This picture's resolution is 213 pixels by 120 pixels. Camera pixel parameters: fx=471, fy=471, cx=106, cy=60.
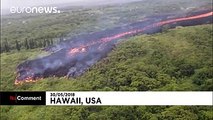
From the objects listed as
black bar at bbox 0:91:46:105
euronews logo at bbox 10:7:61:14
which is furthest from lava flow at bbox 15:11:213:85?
euronews logo at bbox 10:7:61:14

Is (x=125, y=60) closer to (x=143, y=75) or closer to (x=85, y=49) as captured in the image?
(x=143, y=75)

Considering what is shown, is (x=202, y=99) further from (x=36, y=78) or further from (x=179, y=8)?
(x=36, y=78)

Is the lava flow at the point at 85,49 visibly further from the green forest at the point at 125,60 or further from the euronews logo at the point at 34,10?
the euronews logo at the point at 34,10

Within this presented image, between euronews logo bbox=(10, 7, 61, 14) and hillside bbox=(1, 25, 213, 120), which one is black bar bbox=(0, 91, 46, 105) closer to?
hillside bbox=(1, 25, 213, 120)

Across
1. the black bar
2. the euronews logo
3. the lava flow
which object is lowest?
the black bar

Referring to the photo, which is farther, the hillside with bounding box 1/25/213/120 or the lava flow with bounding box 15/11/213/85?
the lava flow with bounding box 15/11/213/85

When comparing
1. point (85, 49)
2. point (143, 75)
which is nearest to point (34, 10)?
point (85, 49)
